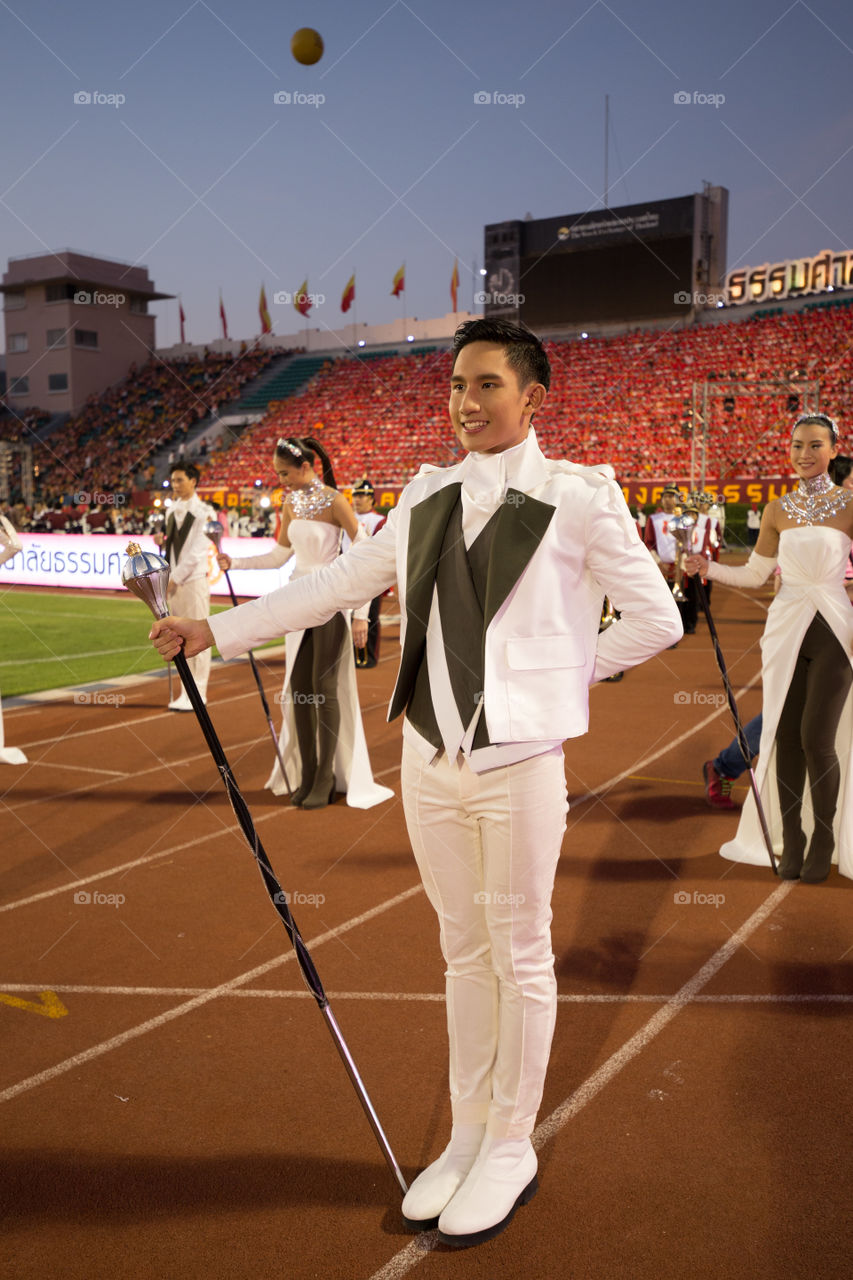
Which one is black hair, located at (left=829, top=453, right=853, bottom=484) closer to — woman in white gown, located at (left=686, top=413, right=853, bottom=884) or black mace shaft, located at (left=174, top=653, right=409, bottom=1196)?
woman in white gown, located at (left=686, top=413, right=853, bottom=884)

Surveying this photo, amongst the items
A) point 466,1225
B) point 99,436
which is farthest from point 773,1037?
point 99,436

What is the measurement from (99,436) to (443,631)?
4793cm

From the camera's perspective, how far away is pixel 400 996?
3.88 m

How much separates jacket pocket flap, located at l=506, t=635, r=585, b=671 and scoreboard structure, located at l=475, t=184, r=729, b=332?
3435 cm

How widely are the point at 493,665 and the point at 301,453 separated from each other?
4068 mm

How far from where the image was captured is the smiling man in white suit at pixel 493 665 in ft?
7.84

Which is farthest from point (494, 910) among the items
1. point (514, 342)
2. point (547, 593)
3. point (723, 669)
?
point (723, 669)
